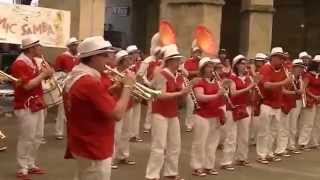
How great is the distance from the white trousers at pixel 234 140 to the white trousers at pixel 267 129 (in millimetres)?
351

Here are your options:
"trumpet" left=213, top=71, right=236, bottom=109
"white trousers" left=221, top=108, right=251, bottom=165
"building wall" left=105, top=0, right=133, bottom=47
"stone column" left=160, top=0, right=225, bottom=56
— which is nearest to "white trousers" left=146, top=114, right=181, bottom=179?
"trumpet" left=213, top=71, right=236, bottom=109

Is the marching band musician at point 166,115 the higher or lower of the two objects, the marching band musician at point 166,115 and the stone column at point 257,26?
the lower

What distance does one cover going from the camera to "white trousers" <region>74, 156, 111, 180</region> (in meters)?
5.36

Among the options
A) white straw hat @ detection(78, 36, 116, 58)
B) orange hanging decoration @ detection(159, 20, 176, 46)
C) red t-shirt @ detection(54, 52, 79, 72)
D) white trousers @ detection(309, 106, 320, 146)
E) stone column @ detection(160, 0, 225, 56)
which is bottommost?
white trousers @ detection(309, 106, 320, 146)

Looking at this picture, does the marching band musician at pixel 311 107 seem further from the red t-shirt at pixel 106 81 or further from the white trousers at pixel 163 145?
the red t-shirt at pixel 106 81

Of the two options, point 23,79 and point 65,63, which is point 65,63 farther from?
point 23,79

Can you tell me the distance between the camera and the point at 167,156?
8727 millimetres

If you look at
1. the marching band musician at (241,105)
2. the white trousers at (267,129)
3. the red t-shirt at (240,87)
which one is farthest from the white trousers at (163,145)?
the white trousers at (267,129)

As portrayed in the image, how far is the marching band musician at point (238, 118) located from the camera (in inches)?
395

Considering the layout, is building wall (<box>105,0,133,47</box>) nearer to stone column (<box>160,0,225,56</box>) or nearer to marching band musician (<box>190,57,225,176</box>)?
stone column (<box>160,0,225,56</box>)

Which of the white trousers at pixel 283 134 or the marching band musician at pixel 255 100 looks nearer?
the marching band musician at pixel 255 100

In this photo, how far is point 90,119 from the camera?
5.26 meters

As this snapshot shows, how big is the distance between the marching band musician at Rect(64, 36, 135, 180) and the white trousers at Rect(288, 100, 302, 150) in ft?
23.4

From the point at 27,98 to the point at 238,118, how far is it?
11.6ft
